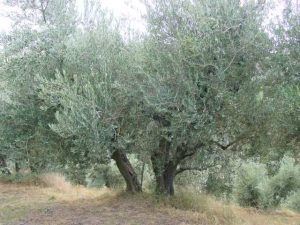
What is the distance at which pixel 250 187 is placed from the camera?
26781 millimetres

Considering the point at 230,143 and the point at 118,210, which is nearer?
the point at 230,143

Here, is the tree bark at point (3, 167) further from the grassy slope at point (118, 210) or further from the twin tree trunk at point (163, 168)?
the twin tree trunk at point (163, 168)

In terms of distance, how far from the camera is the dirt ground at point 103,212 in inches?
428

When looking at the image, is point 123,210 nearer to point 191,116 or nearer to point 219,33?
point 191,116

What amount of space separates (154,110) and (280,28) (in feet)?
11.7

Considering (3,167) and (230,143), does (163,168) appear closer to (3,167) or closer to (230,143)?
(230,143)

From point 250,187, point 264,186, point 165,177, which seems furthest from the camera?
point 250,187

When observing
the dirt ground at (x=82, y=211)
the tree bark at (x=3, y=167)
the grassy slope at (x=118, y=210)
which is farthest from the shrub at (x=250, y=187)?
the tree bark at (x=3, y=167)

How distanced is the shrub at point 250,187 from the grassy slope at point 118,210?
36.4ft

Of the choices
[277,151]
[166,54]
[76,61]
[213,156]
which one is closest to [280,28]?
[166,54]

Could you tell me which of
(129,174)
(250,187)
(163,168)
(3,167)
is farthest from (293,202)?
(3,167)

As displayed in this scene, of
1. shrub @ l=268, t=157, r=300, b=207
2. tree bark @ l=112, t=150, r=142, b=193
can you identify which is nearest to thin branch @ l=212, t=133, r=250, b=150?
tree bark @ l=112, t=150, r=142, b=193

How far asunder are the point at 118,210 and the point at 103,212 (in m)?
0.45

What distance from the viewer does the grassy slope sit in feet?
36.0
